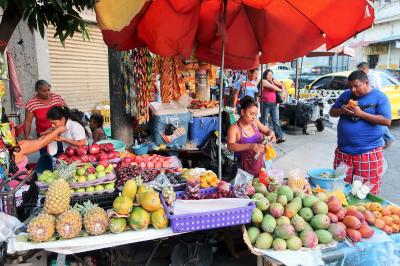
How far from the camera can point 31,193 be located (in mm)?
2930

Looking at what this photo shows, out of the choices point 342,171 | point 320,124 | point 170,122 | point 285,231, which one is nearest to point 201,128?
point 170,122

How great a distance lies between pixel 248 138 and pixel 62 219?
2.31 m

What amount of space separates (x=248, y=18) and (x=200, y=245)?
2.78 m

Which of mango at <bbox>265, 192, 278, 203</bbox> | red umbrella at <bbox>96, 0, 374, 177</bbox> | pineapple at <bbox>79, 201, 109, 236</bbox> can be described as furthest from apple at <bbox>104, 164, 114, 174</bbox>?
mango at <bbox>265, 192, 278, 203</bbox>

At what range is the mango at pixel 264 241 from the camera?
8.02 feet

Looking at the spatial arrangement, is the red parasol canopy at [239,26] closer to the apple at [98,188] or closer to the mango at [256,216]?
the apple at [98,188]

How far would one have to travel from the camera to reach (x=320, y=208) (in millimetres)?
2574

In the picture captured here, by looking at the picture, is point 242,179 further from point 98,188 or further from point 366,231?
point 98,188

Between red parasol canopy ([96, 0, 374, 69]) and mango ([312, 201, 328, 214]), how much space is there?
164cm

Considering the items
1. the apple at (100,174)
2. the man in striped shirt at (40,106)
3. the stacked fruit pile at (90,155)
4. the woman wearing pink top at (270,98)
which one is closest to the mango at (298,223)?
the apple at (100,174)

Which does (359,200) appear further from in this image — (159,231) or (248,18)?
(248,18)

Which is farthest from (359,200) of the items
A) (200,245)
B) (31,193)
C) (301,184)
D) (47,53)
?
(47,53)

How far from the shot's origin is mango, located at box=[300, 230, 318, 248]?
2.41 metres

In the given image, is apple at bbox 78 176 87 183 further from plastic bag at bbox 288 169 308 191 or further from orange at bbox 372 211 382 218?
orange at bbox 372 211 382 218
